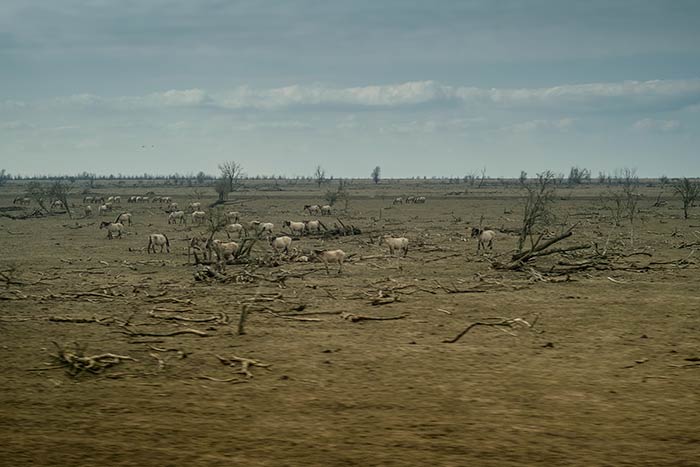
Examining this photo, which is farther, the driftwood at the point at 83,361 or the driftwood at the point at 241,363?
the driftwood at the point at 241,363

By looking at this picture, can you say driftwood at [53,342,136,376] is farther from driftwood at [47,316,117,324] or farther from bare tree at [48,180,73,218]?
bare tree at [48,180,73,218]

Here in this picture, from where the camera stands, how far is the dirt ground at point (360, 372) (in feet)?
19.1

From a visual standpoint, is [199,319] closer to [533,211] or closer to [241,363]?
[241,363]

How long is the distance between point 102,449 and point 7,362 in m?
4.08

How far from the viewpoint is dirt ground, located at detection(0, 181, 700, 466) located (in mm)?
5836

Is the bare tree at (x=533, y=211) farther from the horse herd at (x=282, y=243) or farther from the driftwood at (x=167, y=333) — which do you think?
the driftwood at (x=167, y=333)

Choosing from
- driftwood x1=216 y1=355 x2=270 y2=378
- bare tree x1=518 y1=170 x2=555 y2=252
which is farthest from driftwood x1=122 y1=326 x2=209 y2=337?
bare tree x1=518 y1=170 x2=555 y2=252

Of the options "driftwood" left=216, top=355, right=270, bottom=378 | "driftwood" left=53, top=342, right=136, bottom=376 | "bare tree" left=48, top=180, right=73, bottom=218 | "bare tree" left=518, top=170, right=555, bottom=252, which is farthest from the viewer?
"bare tree" left=48, top=180, right=73, bottom=218

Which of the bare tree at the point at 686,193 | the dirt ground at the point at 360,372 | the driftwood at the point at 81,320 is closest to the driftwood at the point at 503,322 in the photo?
the dirt ground at the point at 360,372

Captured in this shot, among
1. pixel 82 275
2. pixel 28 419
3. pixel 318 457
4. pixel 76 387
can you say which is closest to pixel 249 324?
pixel 76 387

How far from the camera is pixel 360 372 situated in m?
8.40

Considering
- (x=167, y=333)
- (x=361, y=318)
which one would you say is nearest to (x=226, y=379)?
(x=167, y=333)

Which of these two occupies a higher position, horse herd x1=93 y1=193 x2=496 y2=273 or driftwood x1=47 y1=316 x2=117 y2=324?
horse herd x1=93 y1=193 x2=496 y2=273

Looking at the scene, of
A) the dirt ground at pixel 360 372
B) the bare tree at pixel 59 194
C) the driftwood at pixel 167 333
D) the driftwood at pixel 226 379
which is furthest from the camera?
the bare tree at pixel 59 194
